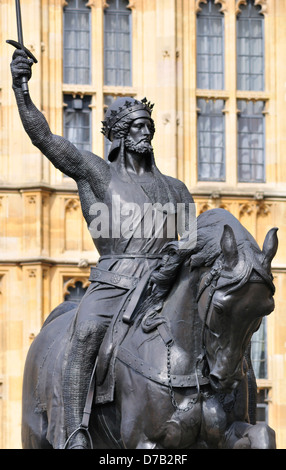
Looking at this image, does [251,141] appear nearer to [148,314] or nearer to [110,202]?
[110,202]

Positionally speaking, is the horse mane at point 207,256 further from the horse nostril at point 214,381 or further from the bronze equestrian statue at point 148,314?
the horse nostril at point 214,381

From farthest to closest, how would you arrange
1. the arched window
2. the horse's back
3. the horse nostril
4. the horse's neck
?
the arched window < the horse's back < the horse's neck < the horse nostril

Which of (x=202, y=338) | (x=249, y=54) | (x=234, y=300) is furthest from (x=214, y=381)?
(x=249, y=54)

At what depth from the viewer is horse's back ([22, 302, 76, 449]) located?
26.5 feet

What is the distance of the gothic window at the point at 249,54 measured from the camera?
2530cm

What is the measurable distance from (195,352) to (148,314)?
0.33m

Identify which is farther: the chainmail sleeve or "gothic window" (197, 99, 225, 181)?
"gothic window" (197, 99, 225, 181)

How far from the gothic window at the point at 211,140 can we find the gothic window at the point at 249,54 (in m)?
0.63

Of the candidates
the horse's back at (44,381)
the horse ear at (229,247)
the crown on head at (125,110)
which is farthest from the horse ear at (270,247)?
the horse's back at (44,381)

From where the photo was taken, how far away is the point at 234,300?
21.9 ft

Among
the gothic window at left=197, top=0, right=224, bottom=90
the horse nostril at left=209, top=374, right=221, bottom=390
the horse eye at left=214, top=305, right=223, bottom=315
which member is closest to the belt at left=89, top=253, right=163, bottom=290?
the horse nostril at left=209, top=374, right=221, bottom=390

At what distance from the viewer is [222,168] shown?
25000 mm

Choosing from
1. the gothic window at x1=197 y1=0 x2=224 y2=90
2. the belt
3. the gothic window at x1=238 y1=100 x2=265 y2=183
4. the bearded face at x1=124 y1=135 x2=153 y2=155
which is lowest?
the belt

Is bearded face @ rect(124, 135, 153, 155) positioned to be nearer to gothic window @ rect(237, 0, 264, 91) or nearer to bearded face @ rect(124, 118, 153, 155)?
bearded face @ rect(124, 118, 153, 155)
